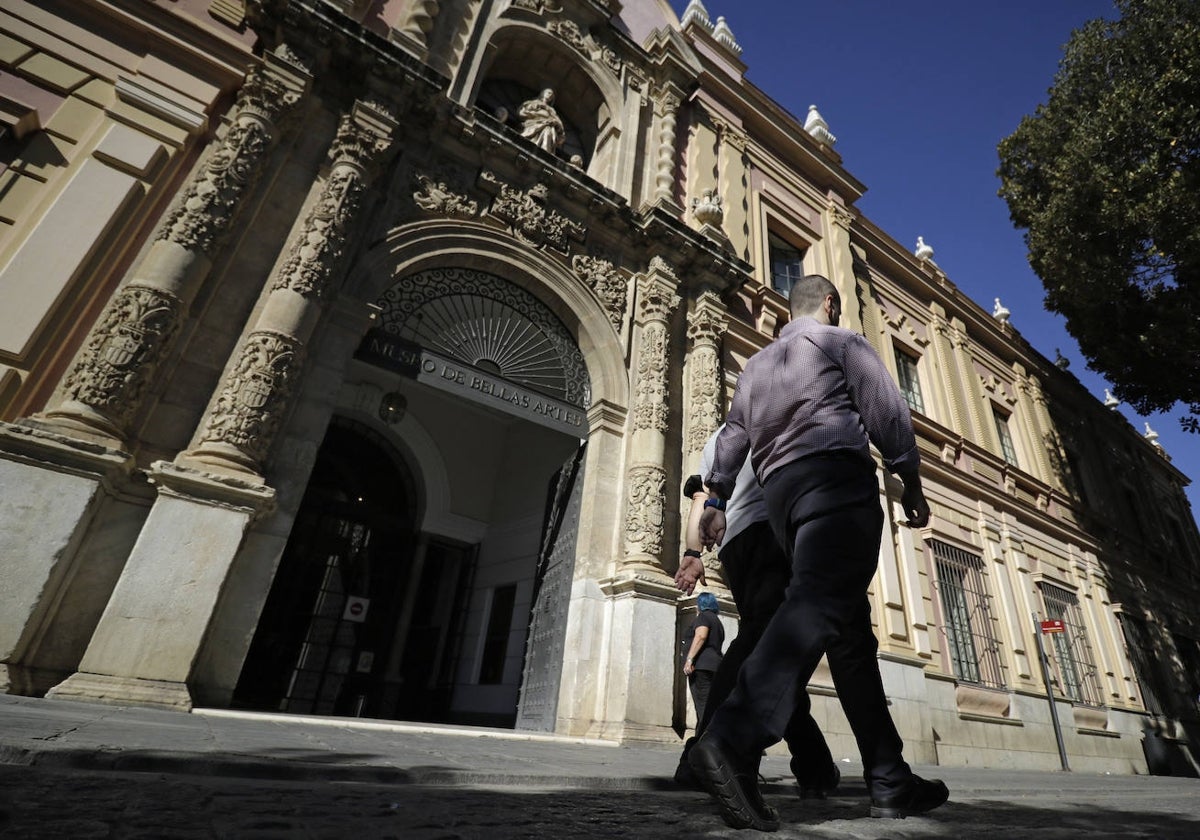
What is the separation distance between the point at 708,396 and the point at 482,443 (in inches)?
174

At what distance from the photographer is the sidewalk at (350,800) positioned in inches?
39.6

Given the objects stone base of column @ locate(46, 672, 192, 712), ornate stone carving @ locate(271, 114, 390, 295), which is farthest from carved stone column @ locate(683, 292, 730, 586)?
stone base of column @ locate(46, 672, 192, 712)

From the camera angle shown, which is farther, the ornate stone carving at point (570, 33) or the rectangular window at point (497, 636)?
the ornate stone carving at point (570, 33)

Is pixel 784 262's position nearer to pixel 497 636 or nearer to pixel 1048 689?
pixel 497 636

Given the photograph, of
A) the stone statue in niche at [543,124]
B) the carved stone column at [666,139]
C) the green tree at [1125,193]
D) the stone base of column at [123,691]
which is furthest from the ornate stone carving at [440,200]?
the green tree at [1125,193]

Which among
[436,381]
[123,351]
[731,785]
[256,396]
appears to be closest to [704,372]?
[436,381]

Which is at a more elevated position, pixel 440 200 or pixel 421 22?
pixel 421 22

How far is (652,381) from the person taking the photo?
7.27 meters

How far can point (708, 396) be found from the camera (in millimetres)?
7562

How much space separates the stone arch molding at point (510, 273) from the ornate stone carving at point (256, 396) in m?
1.23

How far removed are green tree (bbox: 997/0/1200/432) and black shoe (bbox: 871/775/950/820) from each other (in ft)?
38.4

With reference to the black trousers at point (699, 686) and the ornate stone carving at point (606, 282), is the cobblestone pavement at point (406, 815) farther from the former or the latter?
the ornate stone carving at point (606, 282)

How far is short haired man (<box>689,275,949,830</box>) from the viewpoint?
4.76ft

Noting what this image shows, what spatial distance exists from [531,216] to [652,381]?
2.51 metres
